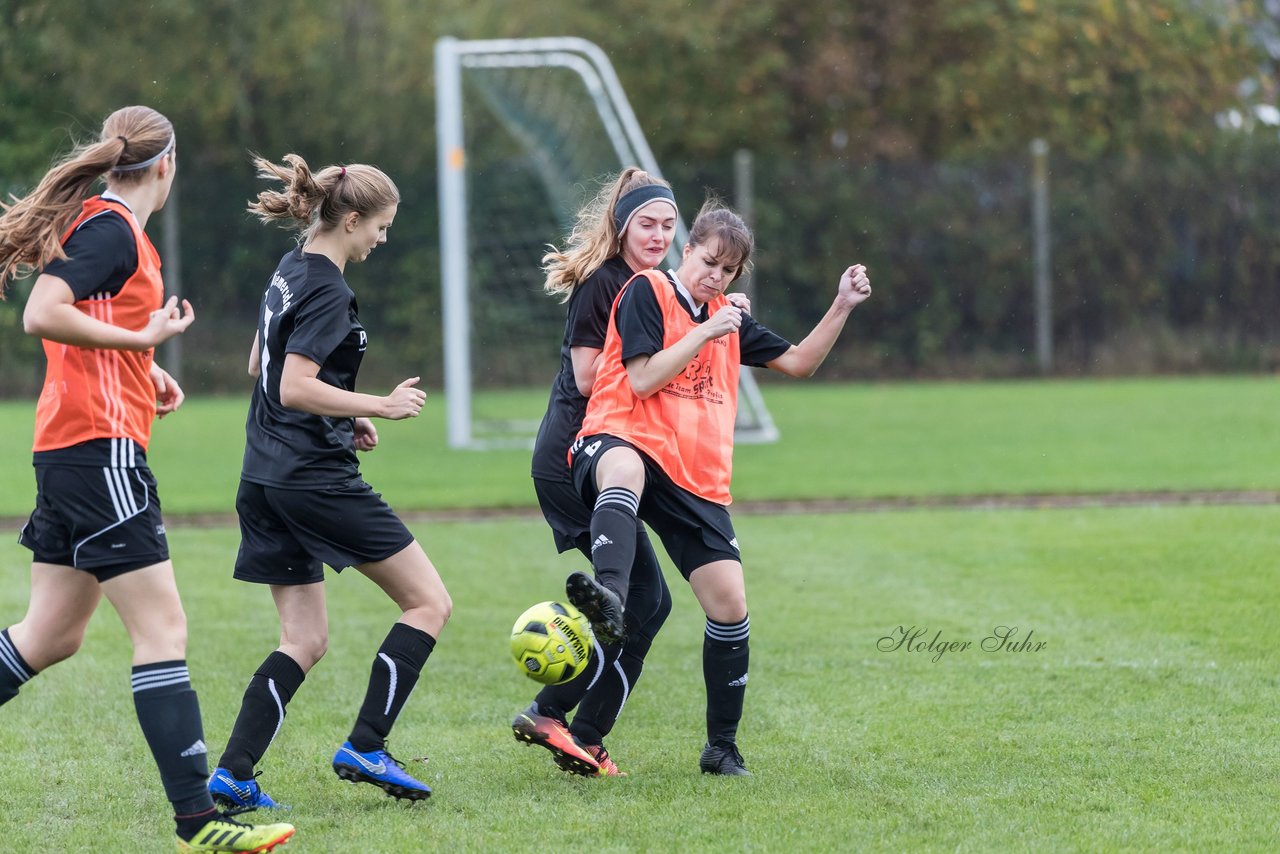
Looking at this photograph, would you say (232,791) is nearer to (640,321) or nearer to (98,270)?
(98,270)

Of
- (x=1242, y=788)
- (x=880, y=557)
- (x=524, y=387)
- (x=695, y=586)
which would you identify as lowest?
(x=524, y=387)

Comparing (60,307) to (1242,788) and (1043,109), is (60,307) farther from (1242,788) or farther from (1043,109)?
(1043,109)

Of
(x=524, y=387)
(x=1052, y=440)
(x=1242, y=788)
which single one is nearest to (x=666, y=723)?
(x=1242, y=788)

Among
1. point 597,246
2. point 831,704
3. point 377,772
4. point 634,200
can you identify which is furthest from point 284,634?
point 831,704

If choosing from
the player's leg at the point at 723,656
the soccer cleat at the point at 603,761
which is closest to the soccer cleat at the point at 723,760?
the player's leg at the point at 723,656

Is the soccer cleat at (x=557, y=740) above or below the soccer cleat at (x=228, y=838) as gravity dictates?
below

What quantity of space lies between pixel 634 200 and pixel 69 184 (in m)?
1.80

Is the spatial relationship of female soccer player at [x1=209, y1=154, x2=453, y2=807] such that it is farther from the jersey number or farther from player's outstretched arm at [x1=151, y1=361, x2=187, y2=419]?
player's outstretched arm at [x1=151, y1=361, x2=187, y2=419]

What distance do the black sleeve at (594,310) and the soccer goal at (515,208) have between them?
701 cm

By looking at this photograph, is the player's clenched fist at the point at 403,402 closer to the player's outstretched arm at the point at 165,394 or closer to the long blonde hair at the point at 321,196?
the long blonde hair at the point at 321,196

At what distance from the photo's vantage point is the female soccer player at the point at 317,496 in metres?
4.36

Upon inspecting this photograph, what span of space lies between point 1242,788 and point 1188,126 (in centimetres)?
2592

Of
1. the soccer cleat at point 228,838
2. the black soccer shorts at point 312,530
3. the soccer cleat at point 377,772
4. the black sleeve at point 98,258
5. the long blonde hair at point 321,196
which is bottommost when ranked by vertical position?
the soccer cleat at point 377,772

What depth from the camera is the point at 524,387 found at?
2197cm
